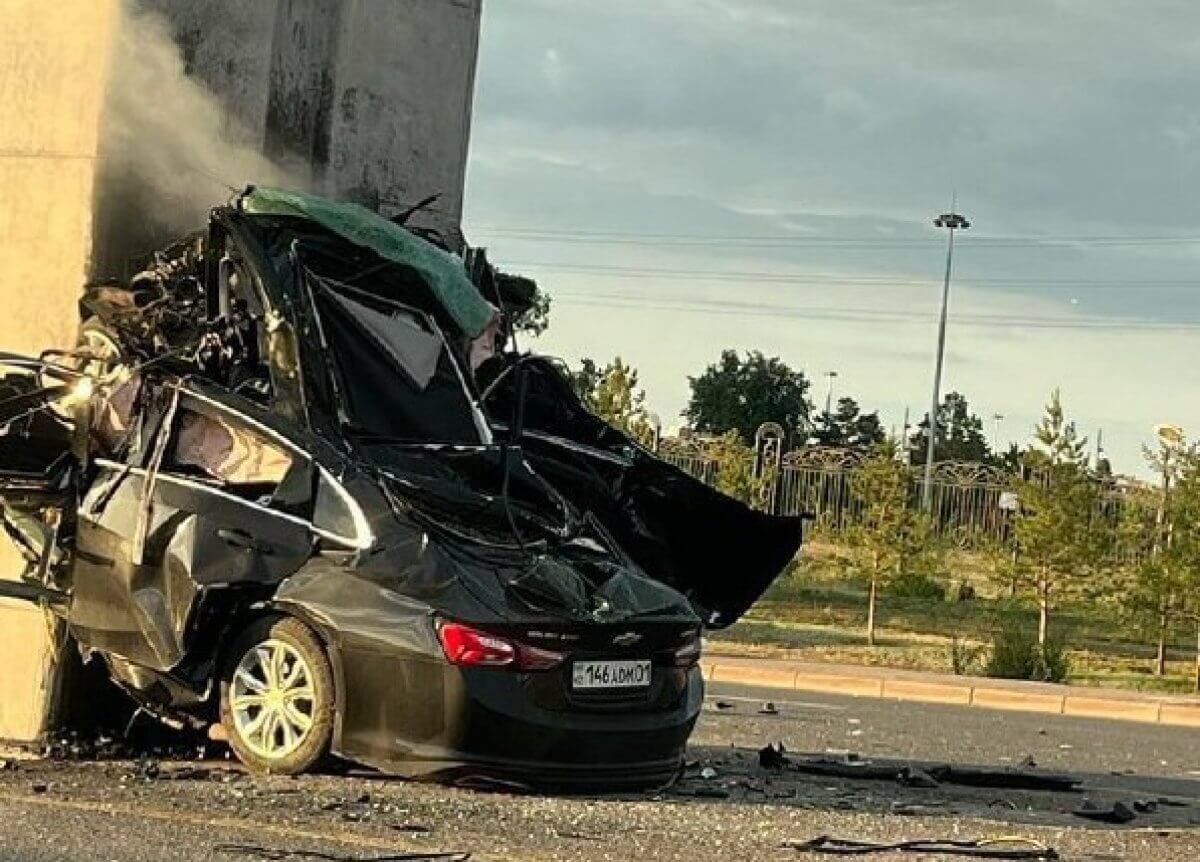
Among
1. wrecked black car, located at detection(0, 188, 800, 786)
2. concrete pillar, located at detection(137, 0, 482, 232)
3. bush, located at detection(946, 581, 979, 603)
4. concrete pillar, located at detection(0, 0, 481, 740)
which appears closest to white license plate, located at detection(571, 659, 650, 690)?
wrecked black car, located at detection(0, 188, 800, 786)

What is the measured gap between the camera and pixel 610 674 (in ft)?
27.6

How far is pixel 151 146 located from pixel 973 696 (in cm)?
1271

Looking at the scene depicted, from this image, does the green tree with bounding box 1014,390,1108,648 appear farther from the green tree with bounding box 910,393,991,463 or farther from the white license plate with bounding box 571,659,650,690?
the green tree with bounding box 910,393,991,463

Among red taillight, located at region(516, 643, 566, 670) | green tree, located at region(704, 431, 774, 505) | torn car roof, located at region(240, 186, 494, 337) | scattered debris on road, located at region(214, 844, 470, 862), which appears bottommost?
scattered debris on road, located at region(214, 844, 470, 862)

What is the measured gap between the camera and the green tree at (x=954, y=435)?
85.7 metres

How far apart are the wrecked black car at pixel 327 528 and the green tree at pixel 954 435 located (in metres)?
73.7

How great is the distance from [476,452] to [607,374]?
25.7m

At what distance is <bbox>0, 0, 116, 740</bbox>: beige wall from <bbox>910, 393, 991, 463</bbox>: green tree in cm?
7361

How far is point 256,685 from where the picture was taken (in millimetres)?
8461

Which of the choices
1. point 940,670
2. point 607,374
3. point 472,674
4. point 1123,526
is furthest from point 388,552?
point 607,374

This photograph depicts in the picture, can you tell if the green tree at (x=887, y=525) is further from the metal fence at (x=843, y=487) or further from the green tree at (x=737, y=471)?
the metal fence at (x=843, y=487)

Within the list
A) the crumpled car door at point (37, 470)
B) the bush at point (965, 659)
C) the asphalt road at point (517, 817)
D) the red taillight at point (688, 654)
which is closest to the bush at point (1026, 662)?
the bush at point (965, 659)

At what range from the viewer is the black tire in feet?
26.9

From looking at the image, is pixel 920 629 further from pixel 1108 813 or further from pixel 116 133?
pixel 116 133
